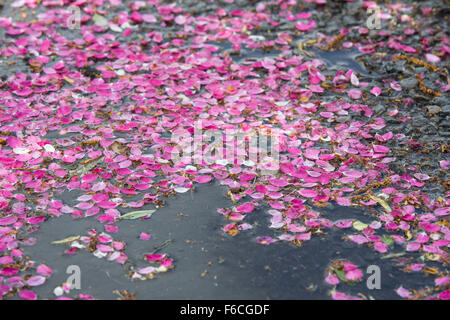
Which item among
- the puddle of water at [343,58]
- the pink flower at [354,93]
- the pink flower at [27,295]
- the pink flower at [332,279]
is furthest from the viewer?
the puddle of water at [343,58]

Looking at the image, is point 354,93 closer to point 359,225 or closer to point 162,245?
point 359,225

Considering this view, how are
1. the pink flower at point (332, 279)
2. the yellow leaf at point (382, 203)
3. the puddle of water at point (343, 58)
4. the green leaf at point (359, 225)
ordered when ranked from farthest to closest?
the puddle of water at point (343, 58), the yellow leaf at point (382, 203), the green leaf at point (359, 225), the pink flower at point (332, 279)

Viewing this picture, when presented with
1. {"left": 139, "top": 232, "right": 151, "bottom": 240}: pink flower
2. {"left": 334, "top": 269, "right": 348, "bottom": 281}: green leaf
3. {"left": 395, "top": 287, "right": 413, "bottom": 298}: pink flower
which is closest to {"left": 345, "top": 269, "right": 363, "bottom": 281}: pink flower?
{"left": 334, "top": 269, "right": 348, "bottom": 281}: green leaf

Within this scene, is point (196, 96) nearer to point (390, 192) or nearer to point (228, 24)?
point (228, 24)

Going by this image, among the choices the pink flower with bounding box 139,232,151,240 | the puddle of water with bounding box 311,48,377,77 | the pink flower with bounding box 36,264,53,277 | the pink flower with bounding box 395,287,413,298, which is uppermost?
the puddle of water with bounding box 311,48,377,77

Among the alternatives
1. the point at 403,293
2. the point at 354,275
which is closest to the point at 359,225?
the point at 354,275

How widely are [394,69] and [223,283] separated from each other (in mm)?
3254

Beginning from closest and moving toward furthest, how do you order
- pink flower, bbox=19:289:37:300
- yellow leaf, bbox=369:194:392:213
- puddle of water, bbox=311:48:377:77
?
pink flower, bbox=19:289:37:300, yellow leaf, bbox=369:194:392:213, puddle of water, bbox=311:48:377:77

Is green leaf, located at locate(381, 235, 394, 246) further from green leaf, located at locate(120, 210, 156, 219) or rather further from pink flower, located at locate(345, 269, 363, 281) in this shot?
green leaf, located at locate(120, 210, 156, 219)

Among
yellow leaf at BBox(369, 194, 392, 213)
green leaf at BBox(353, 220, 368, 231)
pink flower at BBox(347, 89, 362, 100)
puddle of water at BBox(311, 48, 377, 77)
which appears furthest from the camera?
puddle of water at BBox(311, 48, 377, 77)

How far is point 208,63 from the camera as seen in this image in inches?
223

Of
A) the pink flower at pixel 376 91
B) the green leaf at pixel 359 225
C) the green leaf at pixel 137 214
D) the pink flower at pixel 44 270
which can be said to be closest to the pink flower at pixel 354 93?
the pink flower at pixel 376 91

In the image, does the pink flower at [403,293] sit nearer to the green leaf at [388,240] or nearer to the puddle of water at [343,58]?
the green leaf at [388,240]

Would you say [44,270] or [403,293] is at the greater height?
[44,270]
